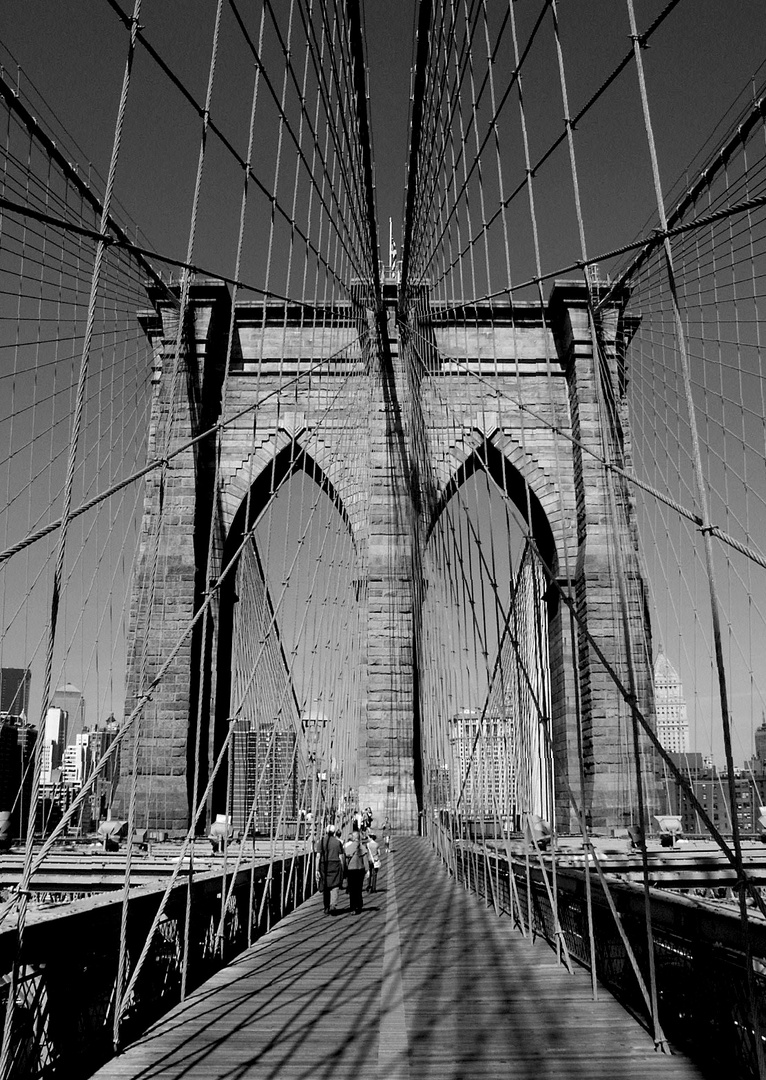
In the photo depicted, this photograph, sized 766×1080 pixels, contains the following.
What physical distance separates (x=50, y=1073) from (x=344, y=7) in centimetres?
1272

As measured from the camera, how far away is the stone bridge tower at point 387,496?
18797mm

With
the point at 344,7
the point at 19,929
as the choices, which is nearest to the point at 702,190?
the point at 344,7

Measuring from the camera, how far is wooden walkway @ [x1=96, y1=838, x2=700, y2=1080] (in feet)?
10.4

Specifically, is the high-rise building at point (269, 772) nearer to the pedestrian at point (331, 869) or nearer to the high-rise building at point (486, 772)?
the pedestrian at point (331, 869)

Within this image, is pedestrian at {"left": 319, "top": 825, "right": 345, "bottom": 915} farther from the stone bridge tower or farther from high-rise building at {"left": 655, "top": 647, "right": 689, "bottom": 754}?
high-rise building at {"left": 655, "top": 647, "right": 689, "bottom": 754}

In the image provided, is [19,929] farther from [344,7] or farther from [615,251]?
[344,7]

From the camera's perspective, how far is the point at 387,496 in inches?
841

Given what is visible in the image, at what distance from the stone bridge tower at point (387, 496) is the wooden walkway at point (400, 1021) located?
13.0 metres

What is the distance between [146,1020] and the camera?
175 inches

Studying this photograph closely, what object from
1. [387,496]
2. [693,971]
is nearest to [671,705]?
[387,496]

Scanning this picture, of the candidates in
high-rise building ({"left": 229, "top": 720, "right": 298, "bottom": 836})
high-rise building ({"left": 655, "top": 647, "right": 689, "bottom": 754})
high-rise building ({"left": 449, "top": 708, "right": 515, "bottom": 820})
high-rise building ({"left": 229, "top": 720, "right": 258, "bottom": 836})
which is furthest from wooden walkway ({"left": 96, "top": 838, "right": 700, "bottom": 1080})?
high-rise building ({"left": 655, "top": 647, "right": 689, "bottom": 754})

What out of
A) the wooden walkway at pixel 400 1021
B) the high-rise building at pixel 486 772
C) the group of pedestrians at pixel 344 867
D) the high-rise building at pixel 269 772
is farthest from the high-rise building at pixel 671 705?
the wooden walkway at pixel 400 1021

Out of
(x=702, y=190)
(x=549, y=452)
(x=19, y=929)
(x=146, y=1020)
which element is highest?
(x=549, y=452)

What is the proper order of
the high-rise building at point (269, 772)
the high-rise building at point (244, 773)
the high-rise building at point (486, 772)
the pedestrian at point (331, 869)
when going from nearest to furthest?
the pedestrian at point (331, 869)
the high-rise building at point (486, 772)
the high-rise building at point (269, 772)
the high-rise building at point (244, 773)
